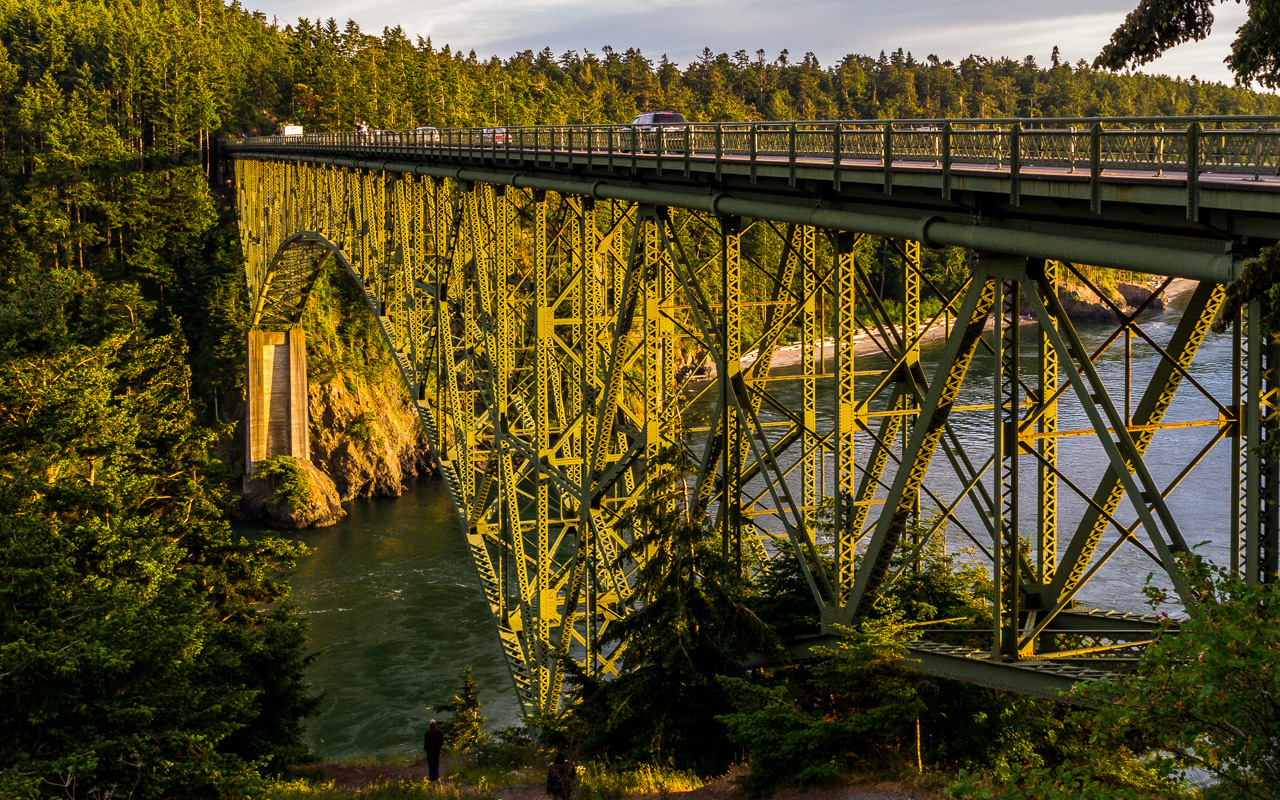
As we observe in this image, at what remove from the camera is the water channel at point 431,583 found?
30.7 metres

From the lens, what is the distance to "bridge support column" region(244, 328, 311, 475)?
56500mm

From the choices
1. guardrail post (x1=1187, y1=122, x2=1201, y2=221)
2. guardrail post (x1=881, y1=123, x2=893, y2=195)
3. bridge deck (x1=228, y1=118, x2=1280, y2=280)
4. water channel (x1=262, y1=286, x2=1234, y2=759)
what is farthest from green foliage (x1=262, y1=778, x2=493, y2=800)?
guardrail post (x1=1187, y1=122, x2=1201, y2=221)

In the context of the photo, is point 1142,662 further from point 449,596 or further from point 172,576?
point 449,596

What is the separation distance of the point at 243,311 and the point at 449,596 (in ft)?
97.1

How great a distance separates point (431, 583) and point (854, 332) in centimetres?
2771

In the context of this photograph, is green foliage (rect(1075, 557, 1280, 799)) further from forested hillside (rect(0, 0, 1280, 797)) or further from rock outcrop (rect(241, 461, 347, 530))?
rock outcrop (rect(241, 461, 347, 530))

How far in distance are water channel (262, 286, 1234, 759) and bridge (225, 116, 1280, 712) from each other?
3.41m

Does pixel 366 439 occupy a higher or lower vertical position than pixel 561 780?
lower

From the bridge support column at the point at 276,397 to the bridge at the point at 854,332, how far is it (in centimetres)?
2743

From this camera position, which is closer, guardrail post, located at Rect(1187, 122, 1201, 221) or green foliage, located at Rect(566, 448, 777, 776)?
guardrail post, located at Rect(1187, 122, 1201, 221)

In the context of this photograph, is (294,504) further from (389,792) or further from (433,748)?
(389,792)

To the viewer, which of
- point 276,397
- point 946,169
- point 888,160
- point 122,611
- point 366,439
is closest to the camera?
point 946,169

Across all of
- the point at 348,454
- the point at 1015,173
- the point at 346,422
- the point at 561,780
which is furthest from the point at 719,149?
the point at 346,422

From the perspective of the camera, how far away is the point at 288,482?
51906 mm
